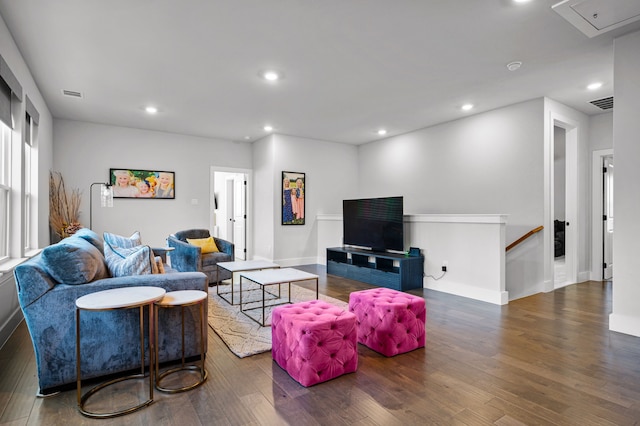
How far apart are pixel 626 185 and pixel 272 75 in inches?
146

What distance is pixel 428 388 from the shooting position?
221cm

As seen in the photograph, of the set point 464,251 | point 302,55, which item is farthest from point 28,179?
point 464,251

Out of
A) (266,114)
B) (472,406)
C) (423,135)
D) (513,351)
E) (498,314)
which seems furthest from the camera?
(423,135)

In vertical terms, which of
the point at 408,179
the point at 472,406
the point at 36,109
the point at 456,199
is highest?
the point at 36,109

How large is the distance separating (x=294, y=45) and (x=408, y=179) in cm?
410

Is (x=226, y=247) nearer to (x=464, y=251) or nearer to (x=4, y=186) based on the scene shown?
(x=4, y=186)

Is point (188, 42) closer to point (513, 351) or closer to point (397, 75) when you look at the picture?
point (397, 75)

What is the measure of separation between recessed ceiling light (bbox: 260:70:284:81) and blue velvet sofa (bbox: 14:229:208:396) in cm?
257

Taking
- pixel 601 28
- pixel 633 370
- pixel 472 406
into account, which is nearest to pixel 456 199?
pixel 601 28

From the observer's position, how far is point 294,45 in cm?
329

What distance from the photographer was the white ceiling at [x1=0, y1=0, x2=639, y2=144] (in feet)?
9.01

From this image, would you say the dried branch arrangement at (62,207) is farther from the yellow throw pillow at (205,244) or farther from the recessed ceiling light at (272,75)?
the recessed ceiling light at (272,75)

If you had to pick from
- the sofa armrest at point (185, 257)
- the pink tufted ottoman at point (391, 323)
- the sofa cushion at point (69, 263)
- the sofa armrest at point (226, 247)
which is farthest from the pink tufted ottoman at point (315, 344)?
the sofa armrest at point (226, 247)

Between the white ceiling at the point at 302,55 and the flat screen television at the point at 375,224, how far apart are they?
4.95 feet
